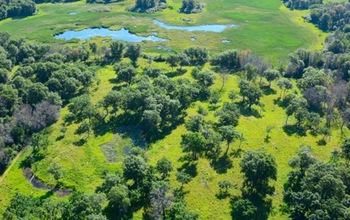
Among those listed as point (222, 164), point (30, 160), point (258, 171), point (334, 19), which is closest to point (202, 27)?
point (334, 19)

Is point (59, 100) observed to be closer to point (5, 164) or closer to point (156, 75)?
point (5, 164)

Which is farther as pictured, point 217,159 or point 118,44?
point 118,44

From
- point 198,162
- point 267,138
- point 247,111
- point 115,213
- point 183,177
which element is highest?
point 183,177

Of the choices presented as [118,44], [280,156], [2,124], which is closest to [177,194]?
[280,156]

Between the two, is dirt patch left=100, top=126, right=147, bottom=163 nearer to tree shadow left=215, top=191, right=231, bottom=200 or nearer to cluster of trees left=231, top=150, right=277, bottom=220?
tree shadow left=215, top=191, right=231, bottom=200

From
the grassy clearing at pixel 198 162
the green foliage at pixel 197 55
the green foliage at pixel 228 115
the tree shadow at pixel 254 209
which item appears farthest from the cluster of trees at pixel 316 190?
the green foliage at pixel 197 55

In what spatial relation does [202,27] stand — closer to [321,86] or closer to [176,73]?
[176,73]

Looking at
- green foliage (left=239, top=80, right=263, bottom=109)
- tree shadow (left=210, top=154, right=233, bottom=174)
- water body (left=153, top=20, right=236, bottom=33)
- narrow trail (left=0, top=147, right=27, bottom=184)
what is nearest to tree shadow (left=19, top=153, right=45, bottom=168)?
narrow trail (left=0, top=147, right=27, bottom=184)
